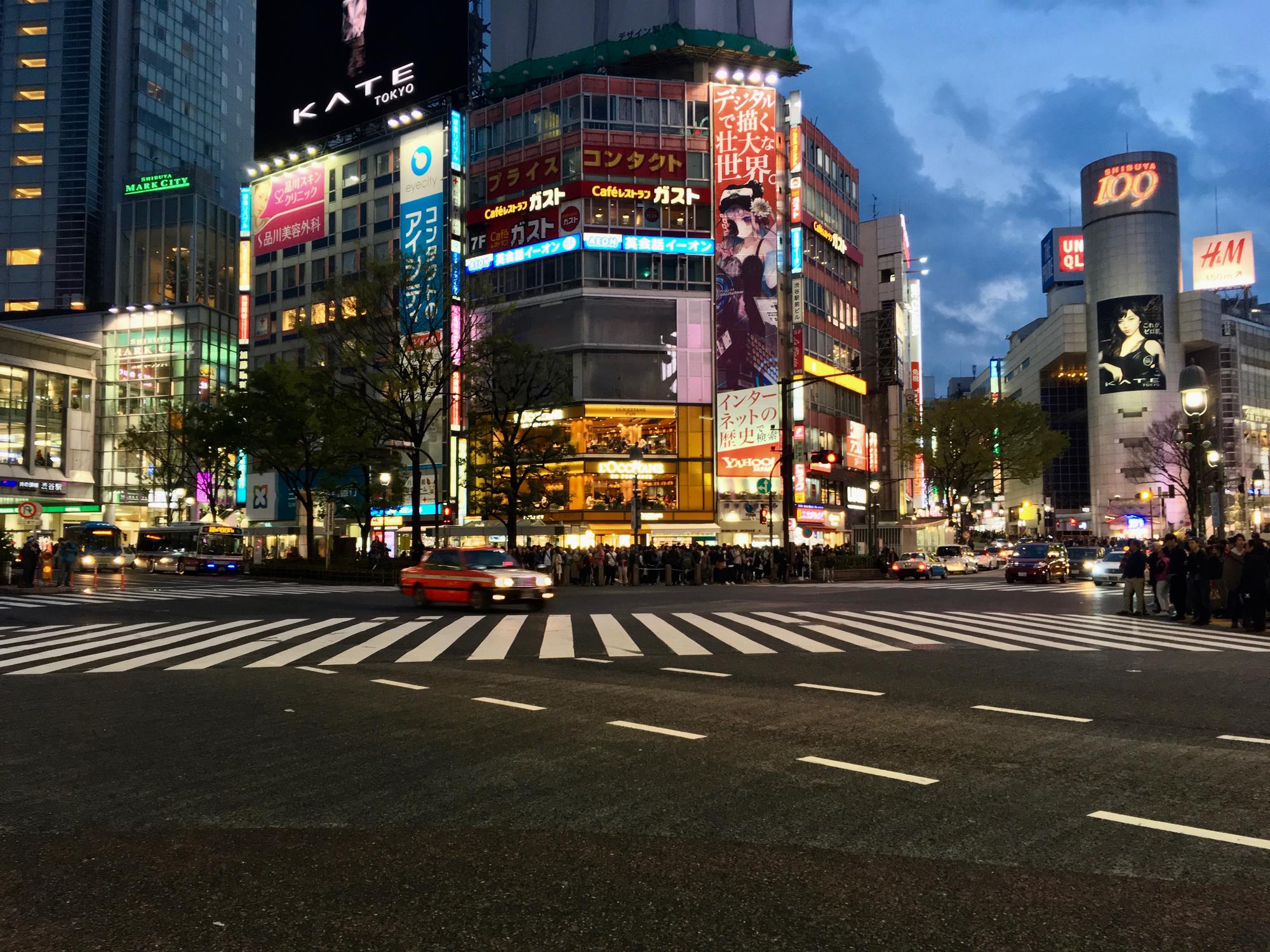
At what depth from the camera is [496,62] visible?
69562mm

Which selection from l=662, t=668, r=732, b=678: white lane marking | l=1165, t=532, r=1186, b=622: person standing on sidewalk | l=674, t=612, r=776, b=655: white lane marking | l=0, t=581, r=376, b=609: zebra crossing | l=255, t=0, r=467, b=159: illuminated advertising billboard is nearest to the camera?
Result: l=662, t=668, r=732, b=678: white lane marking

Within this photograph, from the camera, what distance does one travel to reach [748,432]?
59062 mm

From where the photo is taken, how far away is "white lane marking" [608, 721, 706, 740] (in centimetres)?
835

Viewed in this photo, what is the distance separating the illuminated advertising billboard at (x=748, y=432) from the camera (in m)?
58.7

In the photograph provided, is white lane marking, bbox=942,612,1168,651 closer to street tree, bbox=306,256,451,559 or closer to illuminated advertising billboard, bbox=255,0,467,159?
street tree, bbox=306,256,451,559

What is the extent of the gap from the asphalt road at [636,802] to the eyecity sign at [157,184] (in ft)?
339

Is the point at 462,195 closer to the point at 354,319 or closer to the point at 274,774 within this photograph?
the point at 354,319

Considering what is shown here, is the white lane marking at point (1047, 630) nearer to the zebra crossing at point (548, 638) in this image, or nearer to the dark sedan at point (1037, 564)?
the zebra crossing at point (548, 638)

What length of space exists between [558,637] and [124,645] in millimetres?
7133

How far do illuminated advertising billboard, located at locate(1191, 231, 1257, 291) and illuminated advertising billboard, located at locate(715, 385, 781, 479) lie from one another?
314ft

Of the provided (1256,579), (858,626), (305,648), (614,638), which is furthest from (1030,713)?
(1256,579)

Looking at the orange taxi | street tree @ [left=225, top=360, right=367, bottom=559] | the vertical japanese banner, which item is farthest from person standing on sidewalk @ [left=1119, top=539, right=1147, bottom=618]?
the vertical japanese banner

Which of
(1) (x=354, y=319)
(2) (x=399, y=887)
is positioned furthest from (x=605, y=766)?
(1) (x=354, y=319)

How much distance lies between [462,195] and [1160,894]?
66.0 m
